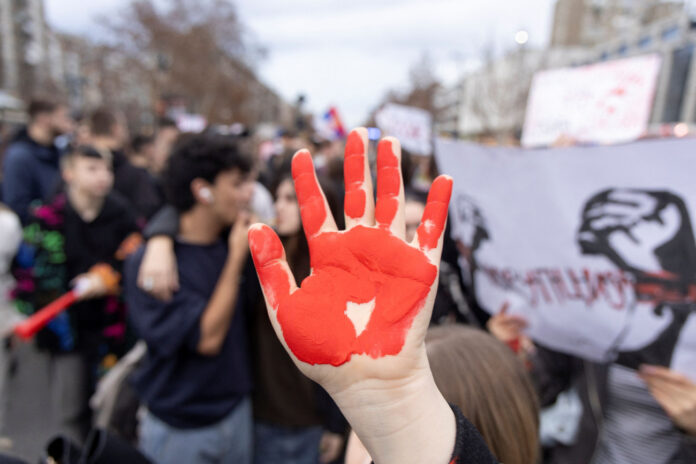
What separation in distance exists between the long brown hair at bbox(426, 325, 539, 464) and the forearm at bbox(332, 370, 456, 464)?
290 mm

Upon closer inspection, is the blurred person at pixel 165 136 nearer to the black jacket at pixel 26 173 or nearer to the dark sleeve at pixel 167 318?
the black jacket at pixel 26 173

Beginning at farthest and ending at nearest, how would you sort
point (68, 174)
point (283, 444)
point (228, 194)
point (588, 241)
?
point (68, 174) → point (283, 444) → point (228, 194) → point (588, 241)

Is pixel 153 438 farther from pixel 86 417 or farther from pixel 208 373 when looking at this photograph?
pixel 86 417

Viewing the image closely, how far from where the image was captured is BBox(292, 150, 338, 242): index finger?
81 centimetres

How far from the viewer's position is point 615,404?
1683 mm

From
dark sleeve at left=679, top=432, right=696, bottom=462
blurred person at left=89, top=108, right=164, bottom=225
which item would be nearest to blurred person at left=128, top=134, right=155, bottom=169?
blurred person at left=89, top=108, right=164, bottom=225

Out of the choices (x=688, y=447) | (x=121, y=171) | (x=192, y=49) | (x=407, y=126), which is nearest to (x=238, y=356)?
(x=688, y=447)

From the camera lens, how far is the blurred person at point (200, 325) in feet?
5.35

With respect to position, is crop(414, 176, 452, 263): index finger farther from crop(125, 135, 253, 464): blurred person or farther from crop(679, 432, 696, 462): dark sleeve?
crop(679, 432, 696, 462): dark sleeve

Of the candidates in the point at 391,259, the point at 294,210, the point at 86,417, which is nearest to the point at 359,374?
the point at 391,259

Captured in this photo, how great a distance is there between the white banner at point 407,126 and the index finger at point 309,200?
4.17m

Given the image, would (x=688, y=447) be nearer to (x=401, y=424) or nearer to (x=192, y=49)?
(x=401, y=424)

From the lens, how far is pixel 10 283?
8.52 ft

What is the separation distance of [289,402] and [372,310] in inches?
53.9
